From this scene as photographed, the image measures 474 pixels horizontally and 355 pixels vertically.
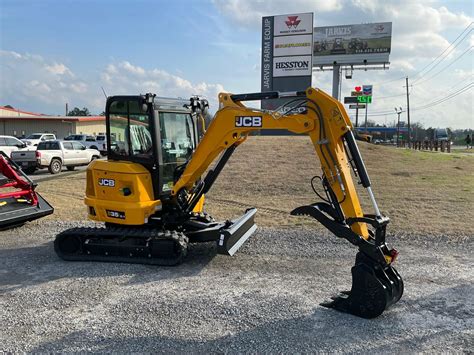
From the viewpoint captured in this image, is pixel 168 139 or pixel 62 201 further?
pixel 62 201

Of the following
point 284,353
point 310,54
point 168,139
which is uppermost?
point 310,54

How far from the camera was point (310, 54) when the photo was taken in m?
40.2

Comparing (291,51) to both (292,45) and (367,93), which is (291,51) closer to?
(292,45)

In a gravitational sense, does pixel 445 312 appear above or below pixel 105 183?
below

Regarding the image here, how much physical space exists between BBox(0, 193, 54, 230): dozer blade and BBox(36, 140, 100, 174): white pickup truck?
12432 mm

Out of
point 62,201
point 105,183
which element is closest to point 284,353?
point 105,183

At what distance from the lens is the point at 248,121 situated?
6090 mm

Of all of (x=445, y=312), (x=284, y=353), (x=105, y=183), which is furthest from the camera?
(x=105, y=183)

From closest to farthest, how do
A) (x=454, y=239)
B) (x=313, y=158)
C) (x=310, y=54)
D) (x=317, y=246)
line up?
1. (x=317, y=246)
2. (x=454, y=239)
3. (x=313, y=158)
4. (x=310, y=54)

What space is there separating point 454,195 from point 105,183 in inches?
422

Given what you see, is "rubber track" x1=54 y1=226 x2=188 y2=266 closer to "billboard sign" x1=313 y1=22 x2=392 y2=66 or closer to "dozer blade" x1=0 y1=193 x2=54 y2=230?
"dozer blade" x1=0 y1=193 x2=54 y2=230

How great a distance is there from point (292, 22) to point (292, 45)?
87.2 inches

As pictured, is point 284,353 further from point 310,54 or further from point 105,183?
point 310,54

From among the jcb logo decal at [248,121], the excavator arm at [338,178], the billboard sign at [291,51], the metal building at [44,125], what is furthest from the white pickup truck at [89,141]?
the jcb logo decal at [248,121]
